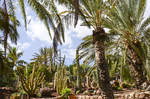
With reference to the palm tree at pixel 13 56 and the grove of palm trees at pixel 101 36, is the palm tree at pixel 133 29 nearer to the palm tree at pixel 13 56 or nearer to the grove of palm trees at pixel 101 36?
the grove of palm trees at pixel 101 36

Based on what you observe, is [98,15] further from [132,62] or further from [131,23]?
[132,62]

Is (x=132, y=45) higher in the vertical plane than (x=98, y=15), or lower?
lower

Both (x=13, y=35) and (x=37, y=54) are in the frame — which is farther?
(x=37, y=54)

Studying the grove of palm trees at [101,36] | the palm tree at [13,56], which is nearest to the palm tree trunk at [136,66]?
the grove of palm trees at [101,36]

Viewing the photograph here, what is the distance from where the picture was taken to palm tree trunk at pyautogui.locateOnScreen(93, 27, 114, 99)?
679 cm

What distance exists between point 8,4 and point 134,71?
8054 millimetres

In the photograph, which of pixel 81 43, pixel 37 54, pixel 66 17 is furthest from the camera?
pixel 37 54

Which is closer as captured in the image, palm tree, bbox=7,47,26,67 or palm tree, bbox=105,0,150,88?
→ palm tree, bbox=105,0,150,88

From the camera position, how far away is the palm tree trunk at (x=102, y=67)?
22.3 ft

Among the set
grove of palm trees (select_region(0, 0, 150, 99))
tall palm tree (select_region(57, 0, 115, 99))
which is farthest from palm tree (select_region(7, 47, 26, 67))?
tall palm tree (select_region(57, 0, 115, 99))

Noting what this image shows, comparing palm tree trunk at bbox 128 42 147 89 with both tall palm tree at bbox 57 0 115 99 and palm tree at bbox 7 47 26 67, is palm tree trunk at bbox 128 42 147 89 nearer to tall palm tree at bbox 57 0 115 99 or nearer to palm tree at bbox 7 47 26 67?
tall palm tree at bbox 57 0 115 99

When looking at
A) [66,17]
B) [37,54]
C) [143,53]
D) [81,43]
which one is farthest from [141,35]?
[37,54]

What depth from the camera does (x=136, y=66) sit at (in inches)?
387

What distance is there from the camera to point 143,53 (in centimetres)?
979
